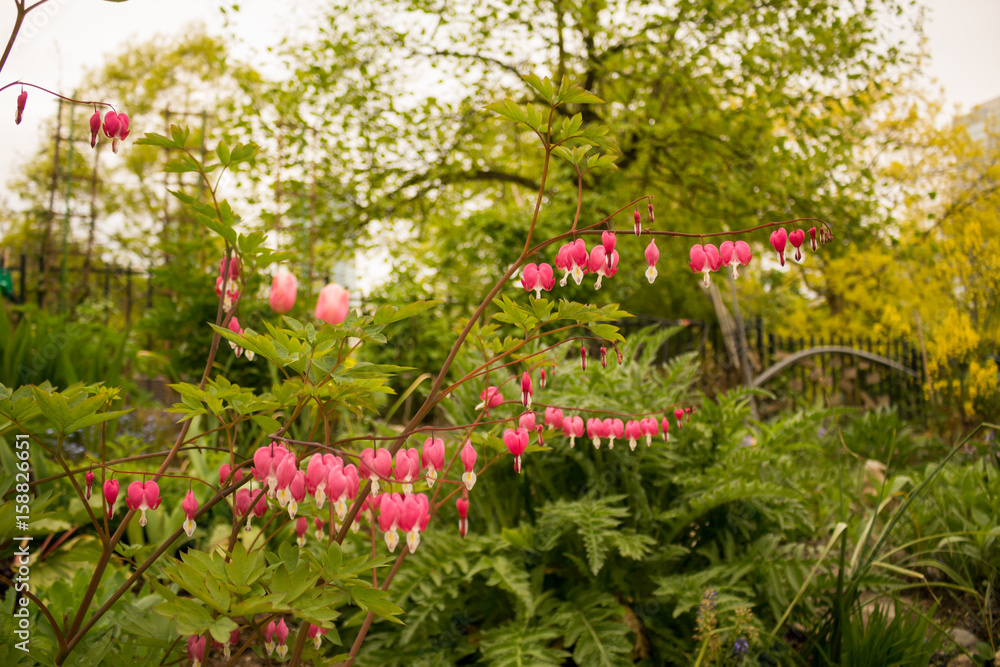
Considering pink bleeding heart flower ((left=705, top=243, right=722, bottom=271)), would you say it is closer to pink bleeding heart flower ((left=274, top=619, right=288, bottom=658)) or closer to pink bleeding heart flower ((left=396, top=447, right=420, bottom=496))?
pink bleeding heart flower ((left=396, top=447, right=420, bottom=496))

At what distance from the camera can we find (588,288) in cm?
529

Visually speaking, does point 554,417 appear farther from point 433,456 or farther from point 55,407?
point 55,407

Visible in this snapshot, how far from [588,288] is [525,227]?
2.62ft

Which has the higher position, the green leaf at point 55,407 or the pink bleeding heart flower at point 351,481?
the green leaf at point 55,407

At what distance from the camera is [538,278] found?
1.23 meters

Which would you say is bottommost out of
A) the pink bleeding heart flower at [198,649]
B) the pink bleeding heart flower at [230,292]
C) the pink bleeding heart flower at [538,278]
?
the pink bleeding heart flower at [198,649]

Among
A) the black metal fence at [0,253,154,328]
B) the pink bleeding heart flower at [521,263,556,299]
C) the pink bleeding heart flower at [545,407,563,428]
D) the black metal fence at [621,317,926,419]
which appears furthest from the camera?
the black metal fence at [0,253,154,328]

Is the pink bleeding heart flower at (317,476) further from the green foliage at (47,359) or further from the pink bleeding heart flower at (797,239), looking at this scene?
the green foliage at (47,359)

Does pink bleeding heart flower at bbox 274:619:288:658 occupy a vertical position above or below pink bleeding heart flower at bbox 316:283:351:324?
below

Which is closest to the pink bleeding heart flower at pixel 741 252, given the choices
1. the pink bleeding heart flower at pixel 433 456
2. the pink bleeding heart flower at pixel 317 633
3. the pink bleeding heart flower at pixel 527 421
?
the pink bleeding heart flower at pixel 527 421

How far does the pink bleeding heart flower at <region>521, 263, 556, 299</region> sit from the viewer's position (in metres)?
1.21

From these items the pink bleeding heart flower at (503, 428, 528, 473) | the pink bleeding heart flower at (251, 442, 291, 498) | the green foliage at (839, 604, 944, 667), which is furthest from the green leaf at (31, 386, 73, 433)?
the green foliage at (839, 604, 944, 667)

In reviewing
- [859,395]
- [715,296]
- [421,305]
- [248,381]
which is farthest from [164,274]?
[859,395]

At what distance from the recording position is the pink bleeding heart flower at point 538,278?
1214 millimetres
